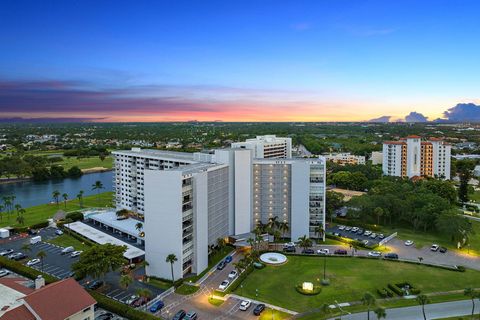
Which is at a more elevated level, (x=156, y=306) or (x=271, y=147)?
(x=271, y=147)

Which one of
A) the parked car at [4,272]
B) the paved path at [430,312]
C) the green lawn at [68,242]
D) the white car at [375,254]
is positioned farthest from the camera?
the green lawn at [68,242]

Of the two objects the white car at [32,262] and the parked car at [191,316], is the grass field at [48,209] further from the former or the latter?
the parked car at [191,316]

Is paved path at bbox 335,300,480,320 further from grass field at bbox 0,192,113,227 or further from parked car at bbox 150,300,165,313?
grass field at bbox 0,192,113,227

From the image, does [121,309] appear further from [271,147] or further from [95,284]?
[271,147]

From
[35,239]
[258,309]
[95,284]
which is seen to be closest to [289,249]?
[258,309]

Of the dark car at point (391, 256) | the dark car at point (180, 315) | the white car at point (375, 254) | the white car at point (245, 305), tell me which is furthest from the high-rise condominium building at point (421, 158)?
the dark car at point (180, 315)

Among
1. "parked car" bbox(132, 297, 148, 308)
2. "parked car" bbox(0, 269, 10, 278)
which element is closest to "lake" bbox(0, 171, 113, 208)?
"parked car" bbox(0, 269, 10, 278)
